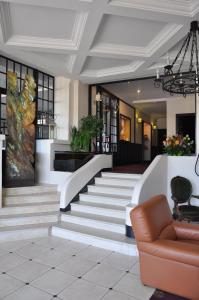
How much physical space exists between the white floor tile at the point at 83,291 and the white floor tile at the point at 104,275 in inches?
3.9

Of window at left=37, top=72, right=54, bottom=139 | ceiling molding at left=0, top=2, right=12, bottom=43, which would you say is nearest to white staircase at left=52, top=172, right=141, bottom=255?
window at left=37, top=72, right=54, bottom=139

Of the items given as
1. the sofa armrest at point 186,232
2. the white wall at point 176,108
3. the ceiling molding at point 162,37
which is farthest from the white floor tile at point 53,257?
the white wall at point 176,108

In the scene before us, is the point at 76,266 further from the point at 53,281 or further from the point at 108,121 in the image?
the point at 108,121

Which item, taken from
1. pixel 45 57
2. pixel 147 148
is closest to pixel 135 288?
pixel 45 57

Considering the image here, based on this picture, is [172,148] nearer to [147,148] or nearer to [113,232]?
[113,232]

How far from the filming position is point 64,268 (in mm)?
3014

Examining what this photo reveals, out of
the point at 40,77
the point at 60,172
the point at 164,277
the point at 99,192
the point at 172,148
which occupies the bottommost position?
the point at 164,277

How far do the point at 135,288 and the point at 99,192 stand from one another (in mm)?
2693

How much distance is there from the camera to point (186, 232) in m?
2.84

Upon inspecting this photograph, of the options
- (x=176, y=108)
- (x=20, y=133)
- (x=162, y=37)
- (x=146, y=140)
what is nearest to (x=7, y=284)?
(x=20, y=133)

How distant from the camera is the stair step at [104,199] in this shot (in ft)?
15.0

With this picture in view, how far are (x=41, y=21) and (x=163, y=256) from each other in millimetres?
3910

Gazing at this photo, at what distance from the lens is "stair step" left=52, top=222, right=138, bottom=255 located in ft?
11.5

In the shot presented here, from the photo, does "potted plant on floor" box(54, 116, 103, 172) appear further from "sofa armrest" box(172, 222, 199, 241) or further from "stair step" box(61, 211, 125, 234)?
"sofa armrest" box(172, 222, 199, 241)
